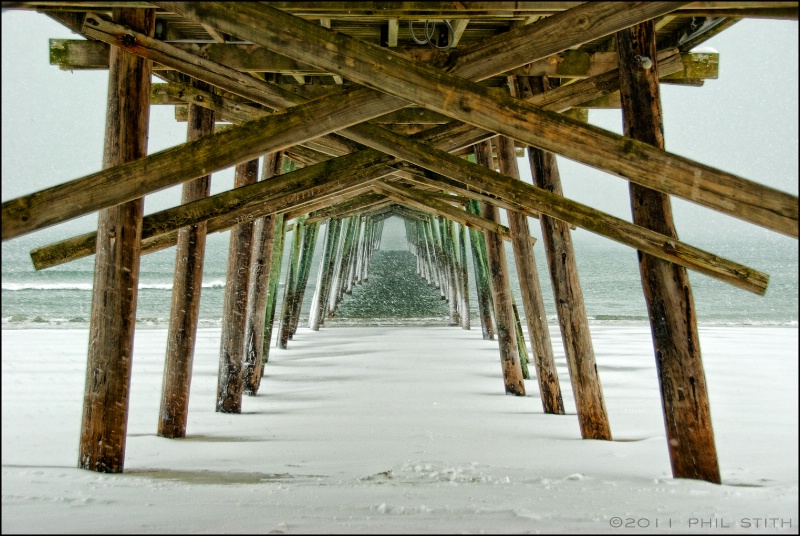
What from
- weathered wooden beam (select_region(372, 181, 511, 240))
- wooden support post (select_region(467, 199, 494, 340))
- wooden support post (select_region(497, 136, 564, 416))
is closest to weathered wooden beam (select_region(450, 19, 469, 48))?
wooden support post (select_region(497, 136, 564, 416))

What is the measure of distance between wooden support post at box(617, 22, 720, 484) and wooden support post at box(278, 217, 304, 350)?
6767 mm

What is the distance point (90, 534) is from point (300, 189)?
2.34 m

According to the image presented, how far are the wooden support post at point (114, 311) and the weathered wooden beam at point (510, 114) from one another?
1.02 metres

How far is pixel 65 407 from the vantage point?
5.01 m

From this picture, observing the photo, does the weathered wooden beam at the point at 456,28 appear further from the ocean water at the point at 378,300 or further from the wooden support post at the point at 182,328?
the ocean water at the point at 378,300

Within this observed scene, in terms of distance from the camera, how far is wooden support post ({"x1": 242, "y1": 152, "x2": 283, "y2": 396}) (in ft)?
19.7

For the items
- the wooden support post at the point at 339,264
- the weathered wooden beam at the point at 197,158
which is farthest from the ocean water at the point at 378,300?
the weathered wooden beam at the point at 197,158

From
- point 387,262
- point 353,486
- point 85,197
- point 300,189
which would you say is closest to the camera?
point 85,197

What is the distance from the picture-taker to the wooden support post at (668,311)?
3.07m

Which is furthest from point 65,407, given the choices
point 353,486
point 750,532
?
point 750,532

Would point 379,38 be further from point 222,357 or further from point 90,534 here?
point 90,534

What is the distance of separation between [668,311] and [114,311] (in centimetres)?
222

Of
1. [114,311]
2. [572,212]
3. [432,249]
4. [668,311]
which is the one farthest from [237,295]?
[432,249]

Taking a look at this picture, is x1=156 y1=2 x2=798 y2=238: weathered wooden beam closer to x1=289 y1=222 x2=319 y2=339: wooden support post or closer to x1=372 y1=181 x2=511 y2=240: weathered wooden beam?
x1=372 y1=181 x2=511 y2=240: weathered wooden beam
